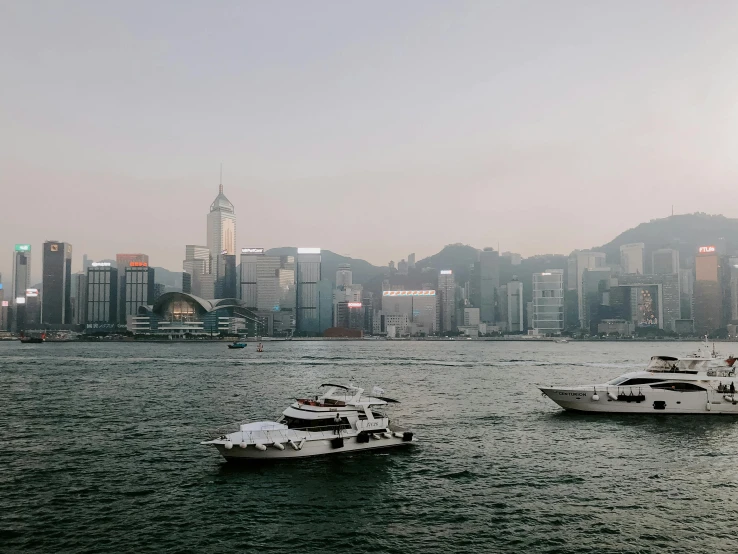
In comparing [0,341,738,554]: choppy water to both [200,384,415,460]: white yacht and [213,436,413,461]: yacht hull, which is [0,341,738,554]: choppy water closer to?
[213,436,413,461]: yacht hull

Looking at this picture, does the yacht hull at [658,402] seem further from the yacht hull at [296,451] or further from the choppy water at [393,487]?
the yacht hull at [296,451]

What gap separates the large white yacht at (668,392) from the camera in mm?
58625

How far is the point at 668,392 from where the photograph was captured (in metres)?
58.6

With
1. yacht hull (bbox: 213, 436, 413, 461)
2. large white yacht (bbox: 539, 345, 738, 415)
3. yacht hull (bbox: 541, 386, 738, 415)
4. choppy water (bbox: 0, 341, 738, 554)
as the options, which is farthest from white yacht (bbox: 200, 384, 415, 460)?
yacht hull (bbox: 541, 386, 738, 415)

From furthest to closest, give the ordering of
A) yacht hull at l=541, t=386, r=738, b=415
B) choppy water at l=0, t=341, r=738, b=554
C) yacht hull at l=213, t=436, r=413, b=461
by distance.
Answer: yacht hull at l=541, t=386, r=738, b=415 < yacht hull at l=213, t=436, r=413, b=461 < choppy water at l=0, t=341, r=738, b=554

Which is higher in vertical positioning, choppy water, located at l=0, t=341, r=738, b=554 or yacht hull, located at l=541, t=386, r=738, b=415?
yacht hull, located at l=541, t=386, r=738, b=415

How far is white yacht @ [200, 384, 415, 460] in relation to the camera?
39156 mm

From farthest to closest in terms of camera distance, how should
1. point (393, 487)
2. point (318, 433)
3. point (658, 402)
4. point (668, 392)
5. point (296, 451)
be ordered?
point (658, 402) < point (668, 392) < point (318, 433) < point (296, 451) < point (393, 487)

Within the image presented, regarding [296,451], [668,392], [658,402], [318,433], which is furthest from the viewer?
[658,402]

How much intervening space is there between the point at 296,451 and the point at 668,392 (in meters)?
39.5

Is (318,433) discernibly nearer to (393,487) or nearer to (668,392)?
(393,487)

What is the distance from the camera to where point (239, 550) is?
26188 mm

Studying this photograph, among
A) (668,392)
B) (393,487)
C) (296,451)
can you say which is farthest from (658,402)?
(296,451)

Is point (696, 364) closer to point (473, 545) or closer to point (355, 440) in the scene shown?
point (355, 440)
